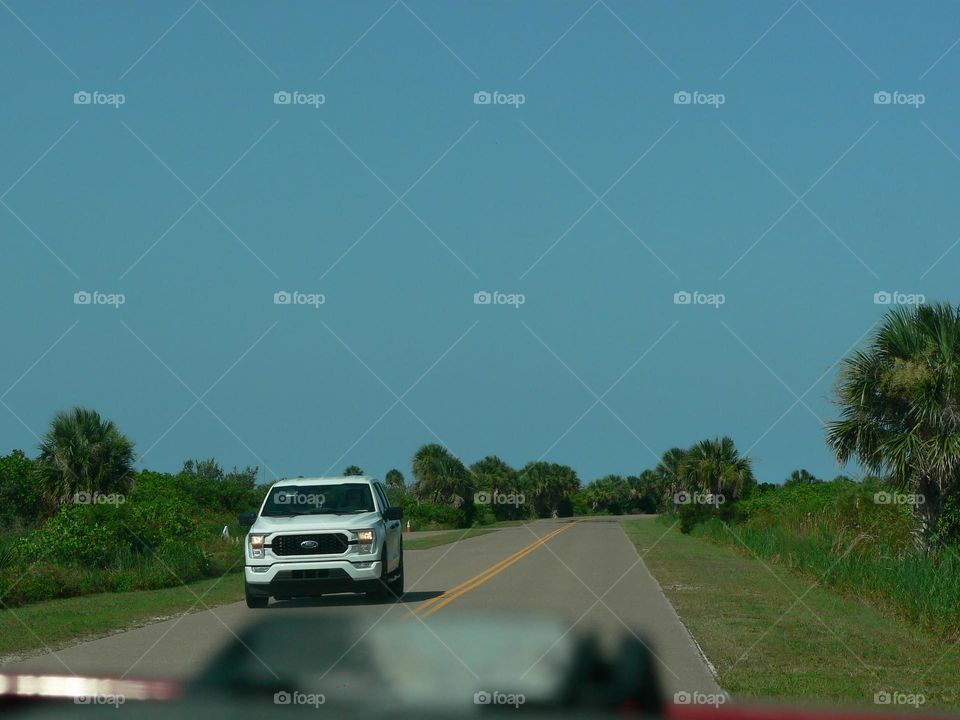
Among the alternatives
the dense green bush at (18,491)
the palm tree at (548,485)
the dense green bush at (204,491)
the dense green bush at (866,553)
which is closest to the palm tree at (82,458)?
the dense green bush at (18,491)

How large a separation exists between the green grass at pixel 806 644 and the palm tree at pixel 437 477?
218ft

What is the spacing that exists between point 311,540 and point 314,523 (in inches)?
11.3

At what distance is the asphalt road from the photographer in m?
3.30

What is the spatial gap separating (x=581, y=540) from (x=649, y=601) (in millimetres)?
28624

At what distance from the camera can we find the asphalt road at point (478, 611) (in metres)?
3.30

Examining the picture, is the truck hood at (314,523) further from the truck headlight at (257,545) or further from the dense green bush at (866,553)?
the dense green bush at (866,553)

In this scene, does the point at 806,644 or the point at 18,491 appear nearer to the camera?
the point at 806,644

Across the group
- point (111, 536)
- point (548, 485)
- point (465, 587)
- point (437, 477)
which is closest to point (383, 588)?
point (465, 587)

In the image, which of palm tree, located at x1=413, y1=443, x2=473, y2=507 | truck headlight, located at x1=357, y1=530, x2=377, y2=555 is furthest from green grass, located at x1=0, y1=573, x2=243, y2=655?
palm tree, located at x1=413, y1=443, x2=473, y2=507

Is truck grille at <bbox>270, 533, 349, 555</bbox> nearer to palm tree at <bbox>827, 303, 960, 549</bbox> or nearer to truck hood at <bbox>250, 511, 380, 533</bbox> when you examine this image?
truck hood at <bbox>250, 511, 380, 533</bbox>

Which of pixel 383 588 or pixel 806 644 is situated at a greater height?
pixel 383 588

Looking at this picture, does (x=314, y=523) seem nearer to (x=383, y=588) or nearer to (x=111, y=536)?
(x=383, y=588)

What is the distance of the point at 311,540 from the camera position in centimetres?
1862

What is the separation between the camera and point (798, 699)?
9859 mm
